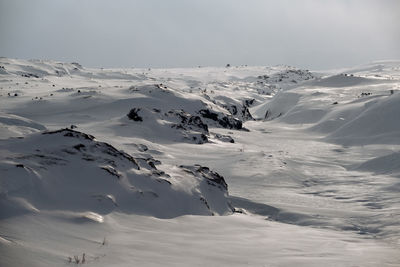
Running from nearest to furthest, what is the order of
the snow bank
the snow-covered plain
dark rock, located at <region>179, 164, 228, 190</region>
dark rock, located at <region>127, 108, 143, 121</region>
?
the snow-covered plain → the snow bank → dark rock, located at <region>179, 164, 228, 190</region> → dark rock, located at <region>127, 108, 143, 121</region>

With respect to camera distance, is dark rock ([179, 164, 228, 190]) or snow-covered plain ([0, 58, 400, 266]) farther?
dark rock ([179, 164, 228, 190])

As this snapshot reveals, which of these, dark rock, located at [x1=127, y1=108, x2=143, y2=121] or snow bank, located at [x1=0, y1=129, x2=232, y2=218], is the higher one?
dark rock, located at [x1=127, y1=108, x2=143, y2=121]

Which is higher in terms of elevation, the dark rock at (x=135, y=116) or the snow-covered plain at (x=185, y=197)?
the dark rock at (x=135, y=116)

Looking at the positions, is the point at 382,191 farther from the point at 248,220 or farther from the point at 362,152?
the point at 362,152

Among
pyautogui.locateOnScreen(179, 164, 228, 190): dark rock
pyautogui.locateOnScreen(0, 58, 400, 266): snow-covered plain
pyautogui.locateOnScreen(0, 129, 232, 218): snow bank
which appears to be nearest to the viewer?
pyautogui.locateOnScreen(0, 58, 400, 266): snow-covered plain

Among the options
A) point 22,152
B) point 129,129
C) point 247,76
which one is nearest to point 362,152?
point 129,129

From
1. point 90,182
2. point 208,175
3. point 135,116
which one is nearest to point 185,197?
point 208,175

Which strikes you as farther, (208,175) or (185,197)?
(208,175)

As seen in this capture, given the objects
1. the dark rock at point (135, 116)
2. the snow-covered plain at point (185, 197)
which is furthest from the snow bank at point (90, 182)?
the dark rock at point (135, 116)

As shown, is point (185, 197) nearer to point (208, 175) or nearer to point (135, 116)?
point (208, 175)

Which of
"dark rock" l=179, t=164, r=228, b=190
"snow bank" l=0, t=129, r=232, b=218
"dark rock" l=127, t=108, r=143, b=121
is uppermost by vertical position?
"dark rock" l=127, t=108, r=143, b=121

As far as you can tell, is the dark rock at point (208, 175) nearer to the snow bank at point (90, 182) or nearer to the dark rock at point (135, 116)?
the snow bank at point (90, 182)

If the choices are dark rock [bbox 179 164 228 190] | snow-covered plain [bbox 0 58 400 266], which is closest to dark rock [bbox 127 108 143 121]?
snow-covered plain [bbox 0 58 400 266]

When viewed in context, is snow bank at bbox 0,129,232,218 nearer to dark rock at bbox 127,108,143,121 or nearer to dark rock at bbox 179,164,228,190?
dark rock at bbox 179,164,228,190
